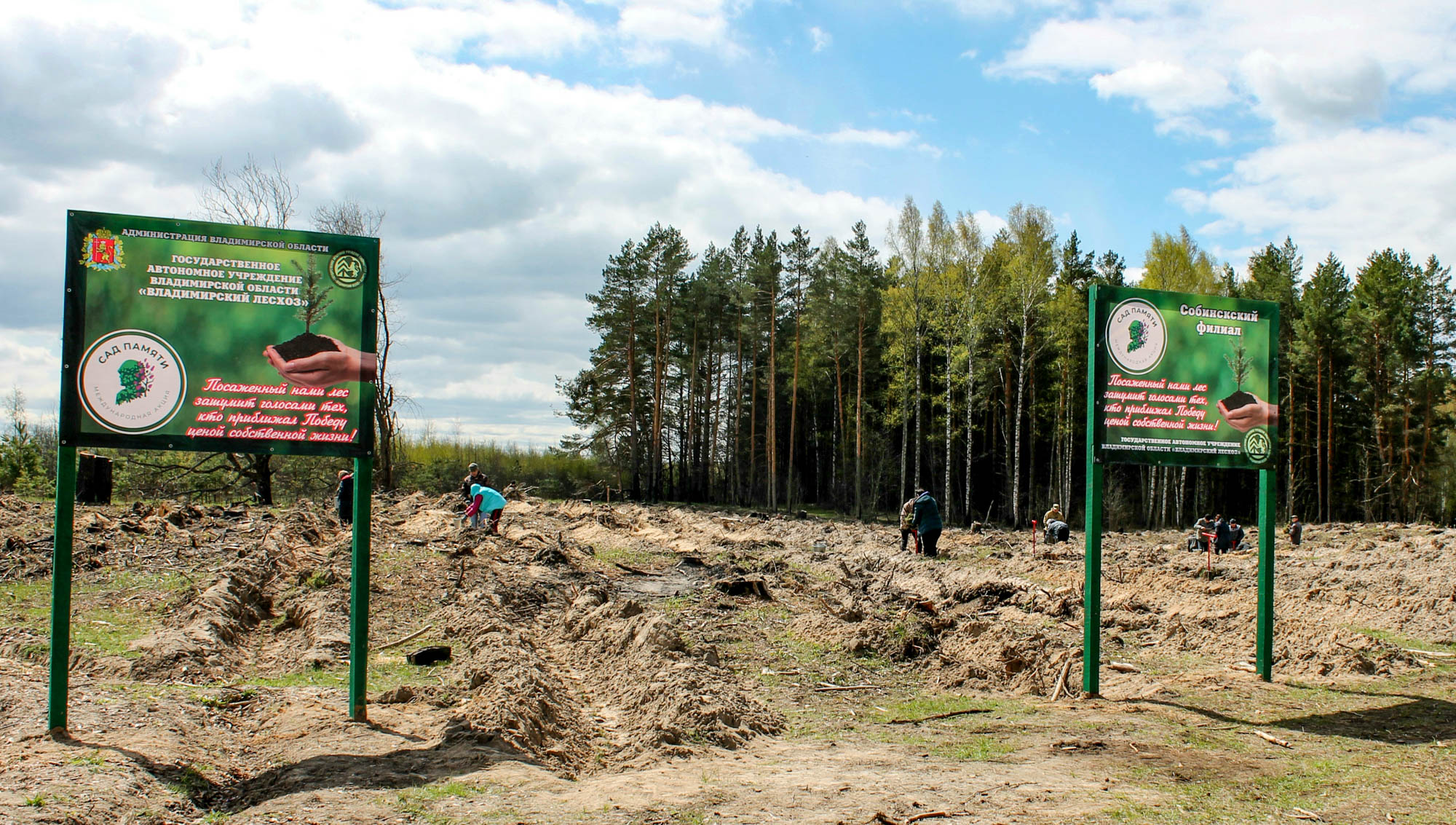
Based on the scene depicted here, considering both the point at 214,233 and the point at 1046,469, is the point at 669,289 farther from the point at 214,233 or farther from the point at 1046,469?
the point at 214,233

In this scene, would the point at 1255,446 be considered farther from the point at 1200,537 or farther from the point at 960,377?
the point at 960,377

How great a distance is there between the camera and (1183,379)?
8.00 meters

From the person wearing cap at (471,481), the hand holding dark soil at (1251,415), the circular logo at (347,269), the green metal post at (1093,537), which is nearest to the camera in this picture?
the circular logo at (347,269)

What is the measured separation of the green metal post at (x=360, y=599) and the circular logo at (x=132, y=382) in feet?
4.12

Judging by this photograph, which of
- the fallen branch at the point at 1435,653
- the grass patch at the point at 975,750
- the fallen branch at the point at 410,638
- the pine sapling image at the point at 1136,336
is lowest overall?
the fallen branch at the point at 1435,653

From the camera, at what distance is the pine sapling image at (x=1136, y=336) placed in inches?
310

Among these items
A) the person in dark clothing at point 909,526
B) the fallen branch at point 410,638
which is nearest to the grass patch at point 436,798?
the fallen branch at point 410,638

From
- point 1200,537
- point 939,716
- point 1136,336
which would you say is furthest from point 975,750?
point 1200,537

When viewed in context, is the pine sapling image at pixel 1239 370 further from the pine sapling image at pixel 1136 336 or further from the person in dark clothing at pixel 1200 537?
the person in dark clothing at pixel 1200 537

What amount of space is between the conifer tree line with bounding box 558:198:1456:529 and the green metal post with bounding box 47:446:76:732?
104 feet

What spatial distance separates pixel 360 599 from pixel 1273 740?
254 inches

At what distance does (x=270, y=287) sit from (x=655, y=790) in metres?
4.21

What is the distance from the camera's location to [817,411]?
1911 inches

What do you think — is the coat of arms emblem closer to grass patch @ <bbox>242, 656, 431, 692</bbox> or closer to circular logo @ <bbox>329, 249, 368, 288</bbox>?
circular logo @ <bbox>329, 249, 368, 288</bbox>
